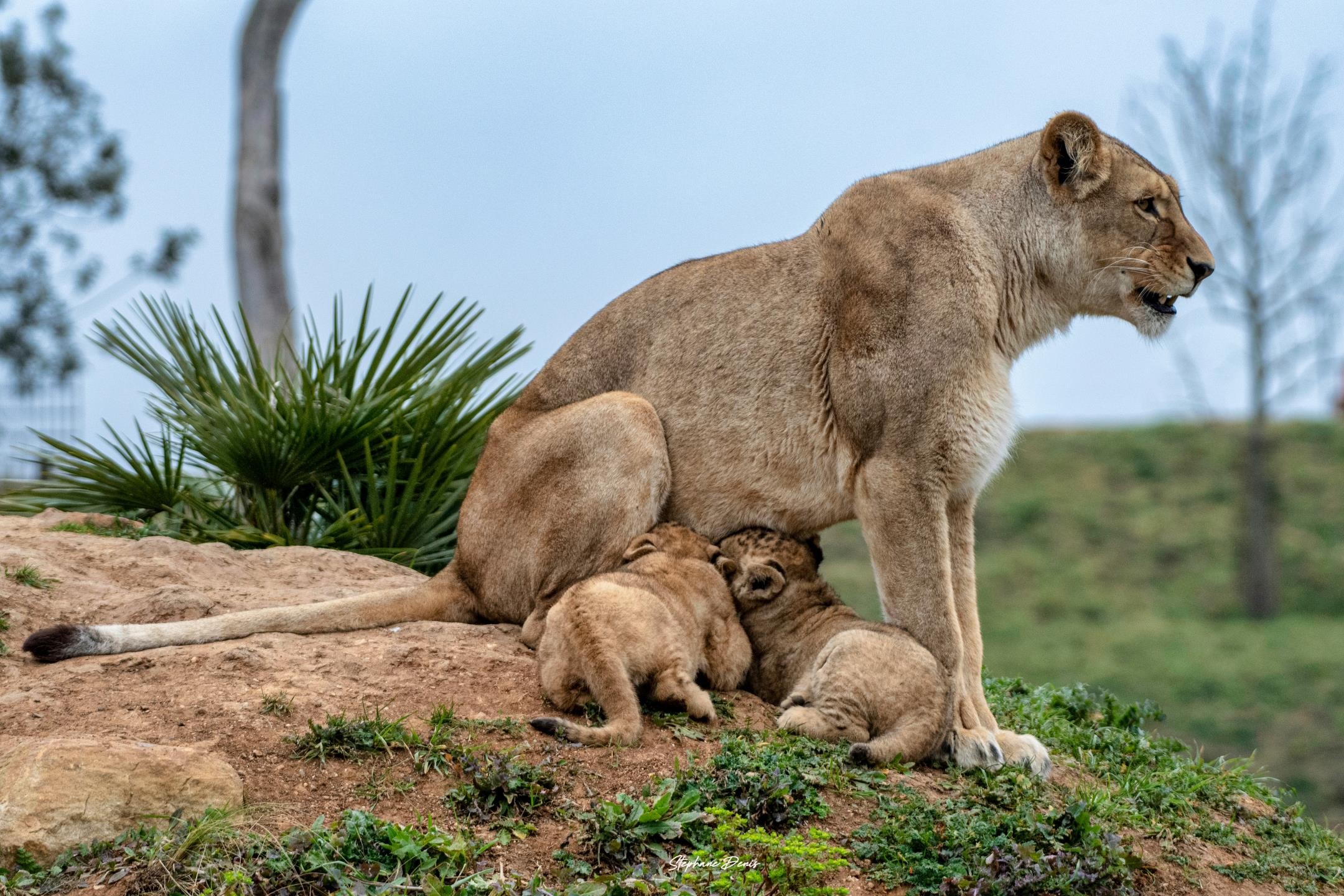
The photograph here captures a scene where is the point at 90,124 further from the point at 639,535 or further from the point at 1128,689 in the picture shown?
the point at 639,535

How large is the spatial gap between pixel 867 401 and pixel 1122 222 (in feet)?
4.70

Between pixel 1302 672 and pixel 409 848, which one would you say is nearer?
pixel 409 848

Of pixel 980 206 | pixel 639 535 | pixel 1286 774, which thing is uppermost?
pixel 980 206

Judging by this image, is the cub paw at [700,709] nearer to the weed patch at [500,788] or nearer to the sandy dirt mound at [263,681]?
the sandy dirt mound at [263,681]

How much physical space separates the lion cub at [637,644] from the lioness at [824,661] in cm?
15

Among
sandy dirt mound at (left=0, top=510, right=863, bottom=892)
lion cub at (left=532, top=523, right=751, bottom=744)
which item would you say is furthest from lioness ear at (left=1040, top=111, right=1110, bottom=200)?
sandy dirt mound at (left=0, top=510, right=863, bottom=892)

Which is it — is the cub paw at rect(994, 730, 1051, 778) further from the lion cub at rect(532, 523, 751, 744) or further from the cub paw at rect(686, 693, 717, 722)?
the cub paw at rect(686, 693, 717, 722)

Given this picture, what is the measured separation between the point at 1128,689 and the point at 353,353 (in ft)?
43.6

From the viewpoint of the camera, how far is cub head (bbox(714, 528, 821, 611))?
561 cm

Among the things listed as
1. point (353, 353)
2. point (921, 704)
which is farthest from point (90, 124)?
point (921, 704)

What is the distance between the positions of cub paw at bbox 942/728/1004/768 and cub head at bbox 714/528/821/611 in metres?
0.92

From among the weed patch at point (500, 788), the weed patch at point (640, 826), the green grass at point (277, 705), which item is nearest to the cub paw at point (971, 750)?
the weed patch at point (640, 826)

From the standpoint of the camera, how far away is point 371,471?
24.1ft

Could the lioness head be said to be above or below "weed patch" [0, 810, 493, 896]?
above
